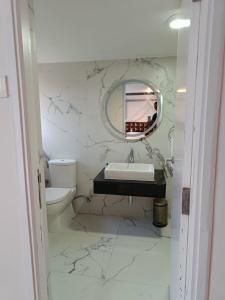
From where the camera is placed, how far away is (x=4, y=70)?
87 cm

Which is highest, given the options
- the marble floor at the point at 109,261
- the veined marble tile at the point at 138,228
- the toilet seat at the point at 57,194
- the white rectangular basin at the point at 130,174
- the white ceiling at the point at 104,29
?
the white ceiling at the point at 104,29

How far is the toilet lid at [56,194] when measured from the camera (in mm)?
2340

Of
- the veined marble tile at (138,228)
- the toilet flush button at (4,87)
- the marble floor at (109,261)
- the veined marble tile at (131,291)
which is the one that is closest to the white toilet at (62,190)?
the marble floor at (109,261)

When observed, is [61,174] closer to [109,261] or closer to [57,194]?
[57,194]

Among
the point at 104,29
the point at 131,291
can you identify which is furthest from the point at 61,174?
the point at 104,29

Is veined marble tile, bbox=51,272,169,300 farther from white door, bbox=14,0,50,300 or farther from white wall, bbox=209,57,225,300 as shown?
white wall, bbox=209,57,225,300

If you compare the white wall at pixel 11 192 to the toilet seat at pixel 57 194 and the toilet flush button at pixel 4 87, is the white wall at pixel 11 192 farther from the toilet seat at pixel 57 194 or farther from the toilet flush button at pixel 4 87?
the toilet seat at pixel 57 194

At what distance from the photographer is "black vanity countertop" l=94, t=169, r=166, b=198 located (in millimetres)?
2184

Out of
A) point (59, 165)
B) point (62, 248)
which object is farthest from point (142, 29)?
point (62, 248)

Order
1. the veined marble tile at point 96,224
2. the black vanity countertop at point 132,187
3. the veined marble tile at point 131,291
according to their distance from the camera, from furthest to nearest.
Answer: the veined marble tile at point 96,224
the black vanity countertop at point 132,187
the veined marble tile at point 131,291

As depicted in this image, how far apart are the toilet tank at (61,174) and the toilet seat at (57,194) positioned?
12cm

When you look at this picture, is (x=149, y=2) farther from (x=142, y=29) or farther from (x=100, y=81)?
(x=100, y=81)

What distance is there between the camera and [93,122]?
277 cm

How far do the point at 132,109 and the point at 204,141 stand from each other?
203 centimetres
